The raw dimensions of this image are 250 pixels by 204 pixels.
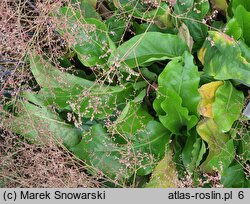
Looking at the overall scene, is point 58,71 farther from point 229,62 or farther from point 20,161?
point 229,62

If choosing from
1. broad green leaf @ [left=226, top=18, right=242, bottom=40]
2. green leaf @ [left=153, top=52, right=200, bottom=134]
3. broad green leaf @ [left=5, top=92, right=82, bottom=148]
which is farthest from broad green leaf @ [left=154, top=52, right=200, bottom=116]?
broad green leaf @ [left=5, top=92, right=82, bottom=148]

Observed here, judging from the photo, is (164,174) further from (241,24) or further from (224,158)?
(241,24)

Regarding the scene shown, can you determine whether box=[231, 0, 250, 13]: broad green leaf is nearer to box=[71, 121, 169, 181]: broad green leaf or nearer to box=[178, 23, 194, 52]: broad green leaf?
box=[178, 23, 194, 52]: broad green leaf

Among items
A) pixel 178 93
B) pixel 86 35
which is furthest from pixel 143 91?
pixel 86 35

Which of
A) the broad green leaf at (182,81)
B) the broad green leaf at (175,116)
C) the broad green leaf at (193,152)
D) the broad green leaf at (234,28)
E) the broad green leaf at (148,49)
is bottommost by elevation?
the broad green leaf at (193,152)

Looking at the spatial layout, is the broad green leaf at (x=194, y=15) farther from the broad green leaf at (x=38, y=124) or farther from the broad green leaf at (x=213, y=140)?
the broad green leaf at (x=38, y=124)

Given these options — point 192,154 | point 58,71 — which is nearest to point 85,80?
point 58,71

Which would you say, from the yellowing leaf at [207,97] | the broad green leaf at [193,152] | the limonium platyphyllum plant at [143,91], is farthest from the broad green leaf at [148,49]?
the broad green leaf at [193,152]
